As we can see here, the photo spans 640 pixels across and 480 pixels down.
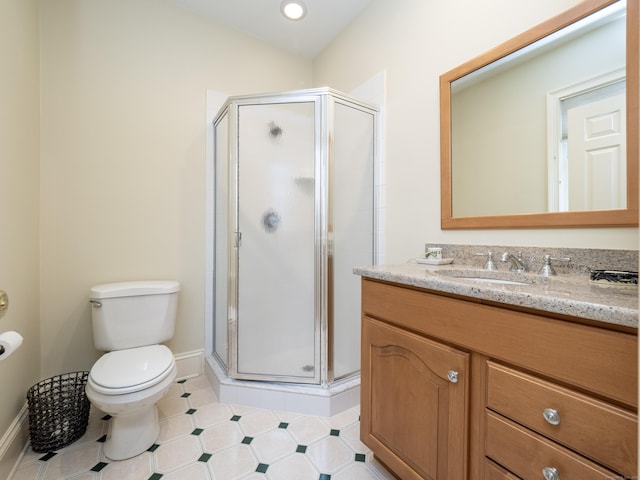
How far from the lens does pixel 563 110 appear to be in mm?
1107

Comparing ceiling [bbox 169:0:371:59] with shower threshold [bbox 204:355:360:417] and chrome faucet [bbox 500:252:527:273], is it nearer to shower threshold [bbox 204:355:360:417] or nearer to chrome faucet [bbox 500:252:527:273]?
chrome faucet [bbox 500:252:527:273]

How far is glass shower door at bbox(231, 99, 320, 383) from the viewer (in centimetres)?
175

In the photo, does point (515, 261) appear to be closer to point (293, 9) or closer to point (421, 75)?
point (421, 75)

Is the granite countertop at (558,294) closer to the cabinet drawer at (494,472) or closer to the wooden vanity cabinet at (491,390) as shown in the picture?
the wooden vanity cabinet at (491,390)

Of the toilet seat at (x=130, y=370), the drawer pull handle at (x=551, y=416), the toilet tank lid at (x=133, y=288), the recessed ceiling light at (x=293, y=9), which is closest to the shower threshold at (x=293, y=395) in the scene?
the toilet seat at (x=130, y=370)

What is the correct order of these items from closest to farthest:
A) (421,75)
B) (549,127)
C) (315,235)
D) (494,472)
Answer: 1. (494,472)
2. (549,127)
3. (421,75)
4. (315,235)

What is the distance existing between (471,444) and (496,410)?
15 cm

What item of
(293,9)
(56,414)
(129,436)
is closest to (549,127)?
(293,9)

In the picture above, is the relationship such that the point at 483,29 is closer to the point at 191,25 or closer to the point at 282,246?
the point at 282,246

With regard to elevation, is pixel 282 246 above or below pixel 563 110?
below

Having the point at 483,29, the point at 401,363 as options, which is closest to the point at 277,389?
the point at 401,363

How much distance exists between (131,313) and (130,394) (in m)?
0.55

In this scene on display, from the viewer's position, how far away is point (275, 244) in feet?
5.91

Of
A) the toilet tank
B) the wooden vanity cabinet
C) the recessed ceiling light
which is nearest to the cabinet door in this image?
the wooden vanity cabinet
